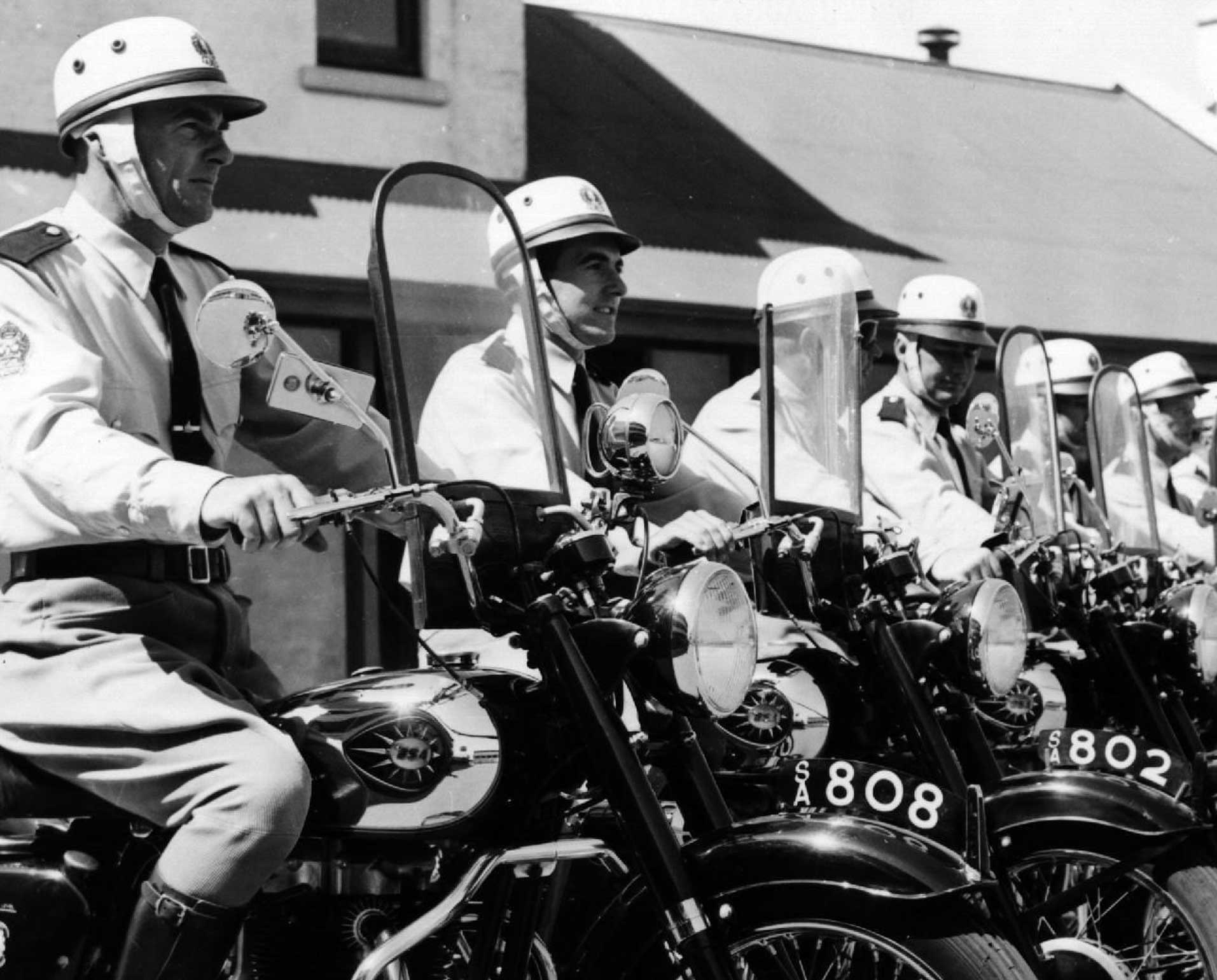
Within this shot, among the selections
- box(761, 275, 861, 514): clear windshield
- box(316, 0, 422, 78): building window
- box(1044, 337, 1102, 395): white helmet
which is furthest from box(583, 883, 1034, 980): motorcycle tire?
box(316, 0, 422, 78): building window

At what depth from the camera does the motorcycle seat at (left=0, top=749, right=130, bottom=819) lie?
127 inches

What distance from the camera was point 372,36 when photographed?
9.92 meters

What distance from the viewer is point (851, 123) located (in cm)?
1355

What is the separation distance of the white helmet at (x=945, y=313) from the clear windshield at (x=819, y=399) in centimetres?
173

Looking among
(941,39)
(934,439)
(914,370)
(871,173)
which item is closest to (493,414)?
(934,439)

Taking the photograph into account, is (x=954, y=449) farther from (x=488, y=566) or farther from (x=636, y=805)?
(x=636, y=805)

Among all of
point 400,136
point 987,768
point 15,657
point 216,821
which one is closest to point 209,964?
point 216,821

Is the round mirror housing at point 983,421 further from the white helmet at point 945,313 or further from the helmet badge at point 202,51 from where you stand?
the helmet badge at point 202,51

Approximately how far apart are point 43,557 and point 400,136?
6.68 metres

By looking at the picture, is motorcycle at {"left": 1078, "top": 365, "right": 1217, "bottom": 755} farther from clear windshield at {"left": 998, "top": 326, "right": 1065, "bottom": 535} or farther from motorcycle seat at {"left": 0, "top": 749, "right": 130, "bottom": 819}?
motorcycle seat at {"left": 0, "top": 749, "right": 130, "bottom": 819}

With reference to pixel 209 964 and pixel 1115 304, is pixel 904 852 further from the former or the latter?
pixel 1115 304

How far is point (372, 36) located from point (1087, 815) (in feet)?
22.5

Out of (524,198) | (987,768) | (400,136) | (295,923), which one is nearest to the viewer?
(295,923)

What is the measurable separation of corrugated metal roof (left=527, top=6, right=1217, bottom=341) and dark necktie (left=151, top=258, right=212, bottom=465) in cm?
644
